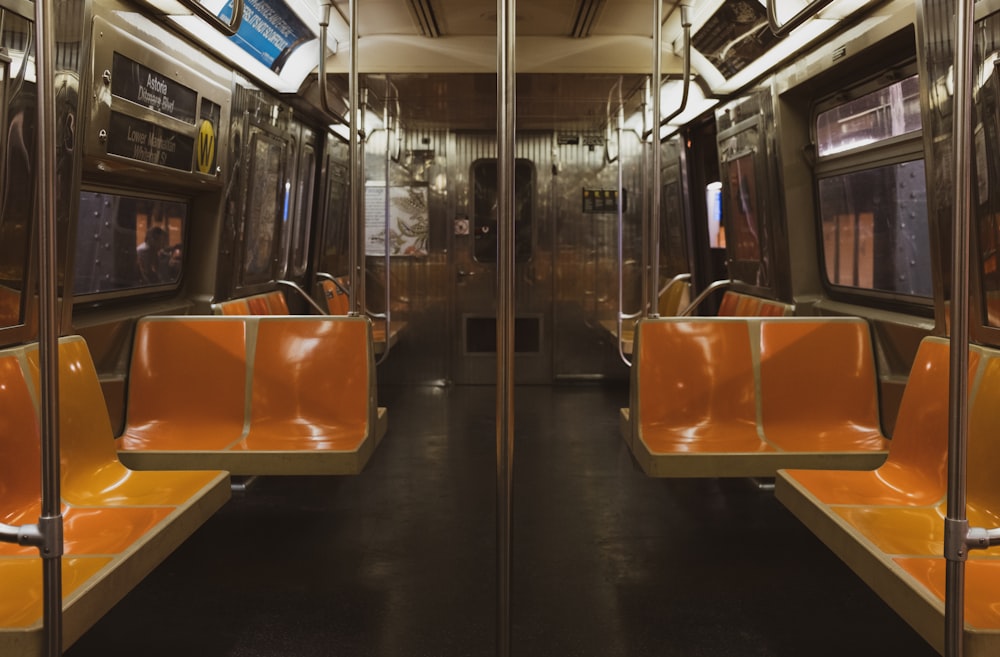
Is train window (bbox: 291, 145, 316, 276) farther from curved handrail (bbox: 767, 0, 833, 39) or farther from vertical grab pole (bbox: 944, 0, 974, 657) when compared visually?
vertical grab pole (bbox: 944, 0, 974, 657)

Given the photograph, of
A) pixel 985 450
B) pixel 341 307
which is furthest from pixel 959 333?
pixel 341 307

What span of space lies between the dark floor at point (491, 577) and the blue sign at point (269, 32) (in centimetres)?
235

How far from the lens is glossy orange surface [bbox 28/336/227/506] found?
106 inches

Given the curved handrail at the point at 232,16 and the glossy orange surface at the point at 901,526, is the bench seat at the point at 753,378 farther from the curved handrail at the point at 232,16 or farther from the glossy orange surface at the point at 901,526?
the curved handrail at the point at 232,16

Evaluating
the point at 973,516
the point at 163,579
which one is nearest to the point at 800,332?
the point at 973,516

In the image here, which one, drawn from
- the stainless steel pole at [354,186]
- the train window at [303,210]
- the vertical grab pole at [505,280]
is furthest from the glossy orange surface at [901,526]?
the train window at [303,210]

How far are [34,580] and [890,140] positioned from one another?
11.5 feet

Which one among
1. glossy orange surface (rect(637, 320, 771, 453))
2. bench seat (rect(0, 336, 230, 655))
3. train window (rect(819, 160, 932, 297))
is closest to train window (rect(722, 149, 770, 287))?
train window (rect(819, 160, 932, 297))

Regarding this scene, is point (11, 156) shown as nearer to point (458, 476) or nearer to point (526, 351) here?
point (458, 476)

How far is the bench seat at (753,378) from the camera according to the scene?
365 centimetres

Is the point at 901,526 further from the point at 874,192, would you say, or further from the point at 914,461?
the point at 874,192

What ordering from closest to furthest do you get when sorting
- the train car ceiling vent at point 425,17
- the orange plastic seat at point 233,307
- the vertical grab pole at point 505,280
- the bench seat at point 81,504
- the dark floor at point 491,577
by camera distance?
the vertical grab pole at point 505,280, the bench seat at point 81,504, the dark floor at point 491,577, the orange plastic seat at point 233,307, the train car ceiling vent at point 425,17

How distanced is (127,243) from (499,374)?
125 inches

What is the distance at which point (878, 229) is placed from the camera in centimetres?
402
